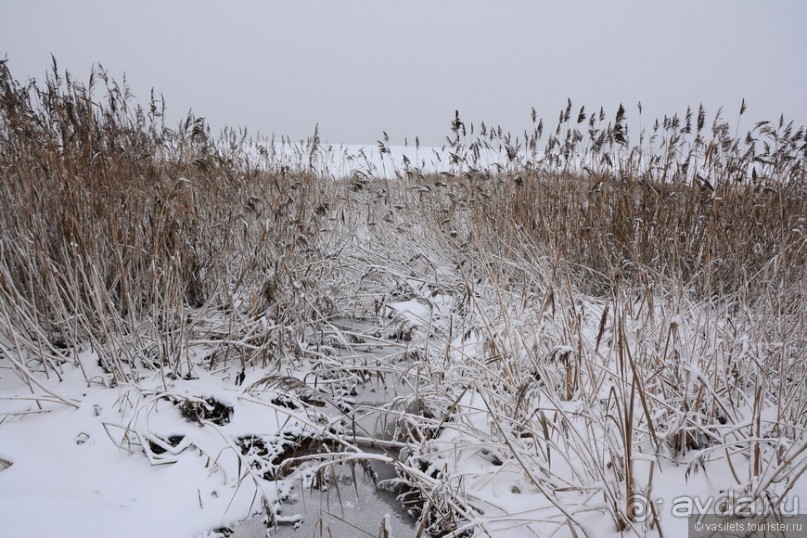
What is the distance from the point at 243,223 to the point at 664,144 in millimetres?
3374

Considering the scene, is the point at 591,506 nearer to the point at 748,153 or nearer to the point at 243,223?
the point at 243,223

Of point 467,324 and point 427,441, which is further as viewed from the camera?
point 467,324

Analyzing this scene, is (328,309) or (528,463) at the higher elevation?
(328,309)

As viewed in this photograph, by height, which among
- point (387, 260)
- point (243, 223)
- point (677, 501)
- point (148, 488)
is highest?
point (243, 223)

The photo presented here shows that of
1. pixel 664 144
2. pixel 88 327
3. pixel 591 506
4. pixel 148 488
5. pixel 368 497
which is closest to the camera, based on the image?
pixel 591 506

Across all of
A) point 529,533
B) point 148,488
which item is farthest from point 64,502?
point 529,533

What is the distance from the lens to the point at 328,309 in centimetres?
331

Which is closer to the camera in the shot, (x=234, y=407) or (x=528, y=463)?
(x=528, y=463)

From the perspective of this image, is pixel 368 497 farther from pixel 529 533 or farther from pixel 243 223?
pixel 243 223

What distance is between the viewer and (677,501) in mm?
1369

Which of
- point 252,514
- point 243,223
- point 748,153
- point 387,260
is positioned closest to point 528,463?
point 252,514

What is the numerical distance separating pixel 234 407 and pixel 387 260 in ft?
7.83

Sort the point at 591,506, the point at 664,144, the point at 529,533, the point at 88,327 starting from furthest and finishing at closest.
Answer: the point at 664,144
the point at 88,327
the point at 529,533
the point at 591,506

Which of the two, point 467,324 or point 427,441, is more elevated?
point 467,324
